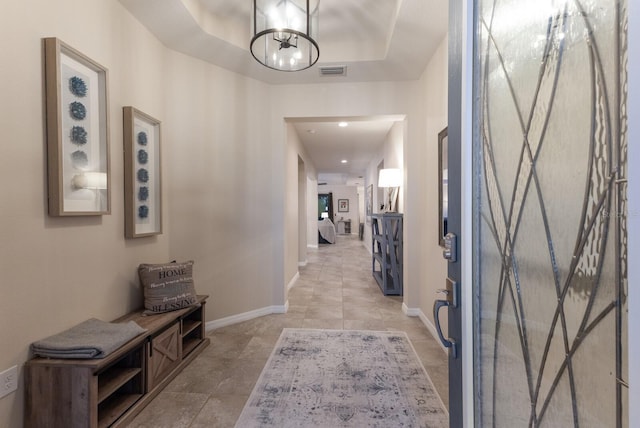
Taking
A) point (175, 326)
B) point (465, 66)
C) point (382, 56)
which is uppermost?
point (382, 56)

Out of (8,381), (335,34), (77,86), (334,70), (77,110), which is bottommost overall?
(8,381)

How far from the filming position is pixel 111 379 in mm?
1600

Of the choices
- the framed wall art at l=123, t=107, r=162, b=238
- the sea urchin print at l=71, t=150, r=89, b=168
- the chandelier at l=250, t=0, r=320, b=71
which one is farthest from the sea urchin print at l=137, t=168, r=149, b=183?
the chandelier at l=250, t=0, r=320, b=71

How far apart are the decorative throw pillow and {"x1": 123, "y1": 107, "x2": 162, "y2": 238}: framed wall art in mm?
307

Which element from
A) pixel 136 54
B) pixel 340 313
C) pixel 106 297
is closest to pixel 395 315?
pixel 340 313

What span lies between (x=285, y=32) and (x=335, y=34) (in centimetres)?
123

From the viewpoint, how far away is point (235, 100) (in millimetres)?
2973

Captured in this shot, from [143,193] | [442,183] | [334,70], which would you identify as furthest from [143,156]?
[442,183]

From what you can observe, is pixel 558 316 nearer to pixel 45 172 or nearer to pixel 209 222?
pixel 45 172

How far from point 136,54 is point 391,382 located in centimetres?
305

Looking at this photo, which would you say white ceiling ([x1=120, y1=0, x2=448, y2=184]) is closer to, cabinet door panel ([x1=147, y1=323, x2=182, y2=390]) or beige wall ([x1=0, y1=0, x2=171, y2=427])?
beige wall ([x1=0, y1=0, x2=171, y2=427])

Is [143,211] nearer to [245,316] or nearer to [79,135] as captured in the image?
[79,135]

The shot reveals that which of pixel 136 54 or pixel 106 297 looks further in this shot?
pixel 136 54

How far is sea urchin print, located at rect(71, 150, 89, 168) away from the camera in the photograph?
5.24 feet
